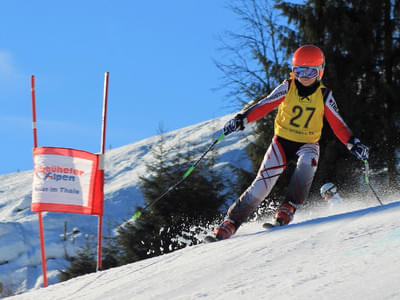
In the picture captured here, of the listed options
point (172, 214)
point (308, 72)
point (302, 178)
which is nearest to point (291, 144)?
point (302, 178)

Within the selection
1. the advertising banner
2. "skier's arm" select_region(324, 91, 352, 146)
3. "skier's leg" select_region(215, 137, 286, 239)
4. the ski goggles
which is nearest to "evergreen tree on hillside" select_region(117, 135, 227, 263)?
the advertising banner

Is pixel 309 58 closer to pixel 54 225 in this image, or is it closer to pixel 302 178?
pixel 302 178

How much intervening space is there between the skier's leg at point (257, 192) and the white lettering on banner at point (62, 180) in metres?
2.92

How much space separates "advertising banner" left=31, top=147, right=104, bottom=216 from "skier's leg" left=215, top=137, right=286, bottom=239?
8.81 ft

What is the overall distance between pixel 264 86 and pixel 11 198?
65.8 ft

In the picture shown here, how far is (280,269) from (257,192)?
2.07m

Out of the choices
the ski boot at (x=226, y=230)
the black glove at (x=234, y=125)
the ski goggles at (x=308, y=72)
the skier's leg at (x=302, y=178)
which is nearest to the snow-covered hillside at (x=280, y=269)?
the ski boot at (x=226, y=230)

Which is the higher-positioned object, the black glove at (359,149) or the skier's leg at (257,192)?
the black glove at (359,149)

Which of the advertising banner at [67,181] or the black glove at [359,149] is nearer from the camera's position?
the black glove at [359,149]

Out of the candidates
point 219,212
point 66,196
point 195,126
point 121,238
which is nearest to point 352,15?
point 219,212

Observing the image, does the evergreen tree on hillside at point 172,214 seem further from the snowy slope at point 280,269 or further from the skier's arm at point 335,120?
the snowy slope at point 280,269

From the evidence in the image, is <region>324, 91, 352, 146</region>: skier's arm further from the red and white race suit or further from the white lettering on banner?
the white lettering on banner

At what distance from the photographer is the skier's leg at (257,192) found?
5129 mm

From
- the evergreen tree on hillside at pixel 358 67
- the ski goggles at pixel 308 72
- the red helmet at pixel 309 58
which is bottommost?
the ski goggles at pixel 308 72
